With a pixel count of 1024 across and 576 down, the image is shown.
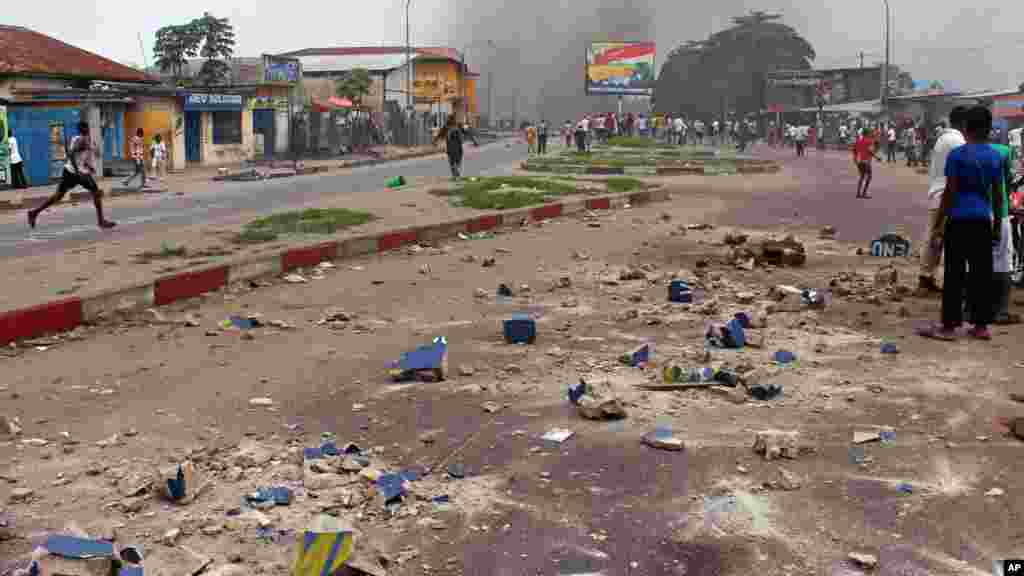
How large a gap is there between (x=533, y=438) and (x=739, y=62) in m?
93.5

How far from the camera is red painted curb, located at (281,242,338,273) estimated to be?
34.1 ft

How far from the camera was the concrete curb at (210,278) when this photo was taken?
24.2 feet

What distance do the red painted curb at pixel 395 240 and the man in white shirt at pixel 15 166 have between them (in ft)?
53.1

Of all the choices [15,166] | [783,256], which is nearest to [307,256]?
[783,256]

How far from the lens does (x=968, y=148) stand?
7059 millimetres

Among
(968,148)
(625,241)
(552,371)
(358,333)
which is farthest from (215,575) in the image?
(625,241)

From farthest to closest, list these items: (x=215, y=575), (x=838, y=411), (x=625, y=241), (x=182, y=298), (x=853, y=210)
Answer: (x=853, y=210)
(x=625, y=241)
(x=182, y=298)
(x=838, y=411)
(x=215, y=575)

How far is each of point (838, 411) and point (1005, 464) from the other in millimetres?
932

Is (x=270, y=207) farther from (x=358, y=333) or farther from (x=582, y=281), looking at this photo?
(x=358, y=333)

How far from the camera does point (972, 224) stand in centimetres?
698

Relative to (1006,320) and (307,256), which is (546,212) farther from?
(1006,320)

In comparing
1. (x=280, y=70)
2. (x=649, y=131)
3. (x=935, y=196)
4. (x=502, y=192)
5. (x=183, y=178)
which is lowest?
(x=183, y=178)

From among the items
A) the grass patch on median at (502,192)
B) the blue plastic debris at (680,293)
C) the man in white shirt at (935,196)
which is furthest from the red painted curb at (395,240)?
the man in white shirt at (935,196)

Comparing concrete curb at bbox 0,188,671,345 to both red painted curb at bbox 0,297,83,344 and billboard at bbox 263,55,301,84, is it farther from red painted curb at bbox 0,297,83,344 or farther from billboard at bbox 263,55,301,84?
billboard at bbox 263,55,301,84
